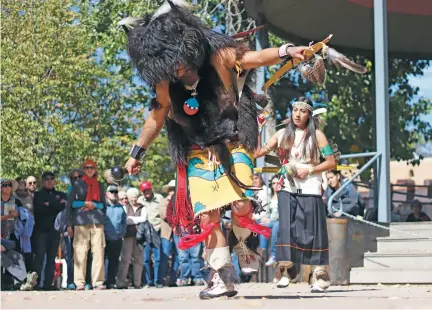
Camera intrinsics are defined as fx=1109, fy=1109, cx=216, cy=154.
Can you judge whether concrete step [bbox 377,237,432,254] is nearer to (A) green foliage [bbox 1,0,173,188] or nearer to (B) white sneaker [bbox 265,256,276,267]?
(B) white sneaker [bbox 265,256,276,267]

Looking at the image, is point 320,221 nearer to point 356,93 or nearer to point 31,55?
point 31,55


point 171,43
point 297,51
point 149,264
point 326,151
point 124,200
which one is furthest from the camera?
point 149,264

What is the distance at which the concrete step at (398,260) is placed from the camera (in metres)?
12.9

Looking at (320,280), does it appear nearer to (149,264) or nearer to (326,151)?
(326,151)

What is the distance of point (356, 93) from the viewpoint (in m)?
26.4

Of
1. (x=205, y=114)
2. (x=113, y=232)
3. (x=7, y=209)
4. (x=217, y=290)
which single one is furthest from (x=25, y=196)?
(x=217, y=290)

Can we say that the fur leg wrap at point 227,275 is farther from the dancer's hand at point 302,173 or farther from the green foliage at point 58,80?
the green foliage at point 58,80

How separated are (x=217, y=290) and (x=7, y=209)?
6652mm

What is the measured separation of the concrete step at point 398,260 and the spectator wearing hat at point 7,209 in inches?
180

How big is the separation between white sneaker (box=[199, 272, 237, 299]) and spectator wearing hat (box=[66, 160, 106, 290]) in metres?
6.49

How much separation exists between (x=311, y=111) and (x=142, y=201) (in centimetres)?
634

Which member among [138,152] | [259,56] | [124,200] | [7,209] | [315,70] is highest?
[259,56]

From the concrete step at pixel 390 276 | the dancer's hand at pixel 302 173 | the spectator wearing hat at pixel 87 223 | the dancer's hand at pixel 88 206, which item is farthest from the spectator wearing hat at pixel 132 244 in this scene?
the dancer's hand at pixel 302 173

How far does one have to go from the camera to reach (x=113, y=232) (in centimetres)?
1533
